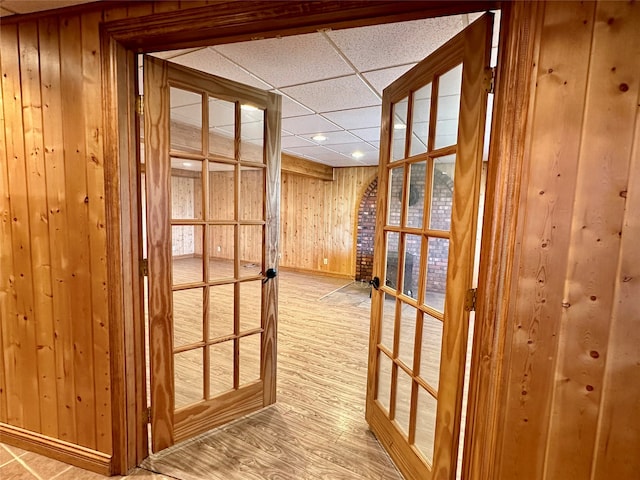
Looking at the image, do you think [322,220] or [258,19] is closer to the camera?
[258,19]

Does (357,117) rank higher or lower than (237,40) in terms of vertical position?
higher

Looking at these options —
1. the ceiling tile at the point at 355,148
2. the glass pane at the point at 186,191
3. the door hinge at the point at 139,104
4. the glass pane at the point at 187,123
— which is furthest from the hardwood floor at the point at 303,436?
the ceiling tile at the point at 355,148

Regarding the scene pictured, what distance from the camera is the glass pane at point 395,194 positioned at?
167cm

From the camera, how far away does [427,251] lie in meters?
1.47

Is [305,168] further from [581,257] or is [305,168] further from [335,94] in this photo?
[581,257]

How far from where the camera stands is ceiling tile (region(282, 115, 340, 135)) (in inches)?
119

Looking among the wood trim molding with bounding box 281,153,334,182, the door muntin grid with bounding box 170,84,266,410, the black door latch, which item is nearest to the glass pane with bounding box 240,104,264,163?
the door muntin grid with bounding box 170,84,266,410

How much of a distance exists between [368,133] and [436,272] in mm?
2478

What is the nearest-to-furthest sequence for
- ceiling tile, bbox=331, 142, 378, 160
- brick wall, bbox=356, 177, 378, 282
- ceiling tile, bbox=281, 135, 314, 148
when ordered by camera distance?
ceiling tile, bbox=281, 135, 314, 148
ceiling tile, bbox=331, 142, 378, 160
brick wall, bbox=356, 177, 378, 282

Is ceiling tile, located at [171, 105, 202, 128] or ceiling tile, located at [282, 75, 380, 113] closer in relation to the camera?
ceiling tile, located at [171, 105, 202, 128]

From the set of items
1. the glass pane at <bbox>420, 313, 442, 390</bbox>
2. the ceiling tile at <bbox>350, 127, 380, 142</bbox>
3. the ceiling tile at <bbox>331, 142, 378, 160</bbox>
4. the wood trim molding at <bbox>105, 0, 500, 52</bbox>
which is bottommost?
the glass pane at <bbox>420, 313, 442, 390</bbox>

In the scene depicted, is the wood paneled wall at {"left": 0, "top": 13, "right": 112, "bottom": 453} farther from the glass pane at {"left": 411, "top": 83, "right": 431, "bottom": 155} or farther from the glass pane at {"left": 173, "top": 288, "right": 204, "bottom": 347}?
the glass pane at {"left": 411, "top": 83, "right": 431, "bottom": 155}

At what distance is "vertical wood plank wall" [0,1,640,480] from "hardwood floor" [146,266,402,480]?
498 millimetres

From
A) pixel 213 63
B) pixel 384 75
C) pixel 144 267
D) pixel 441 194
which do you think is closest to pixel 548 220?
pixel 441 194
